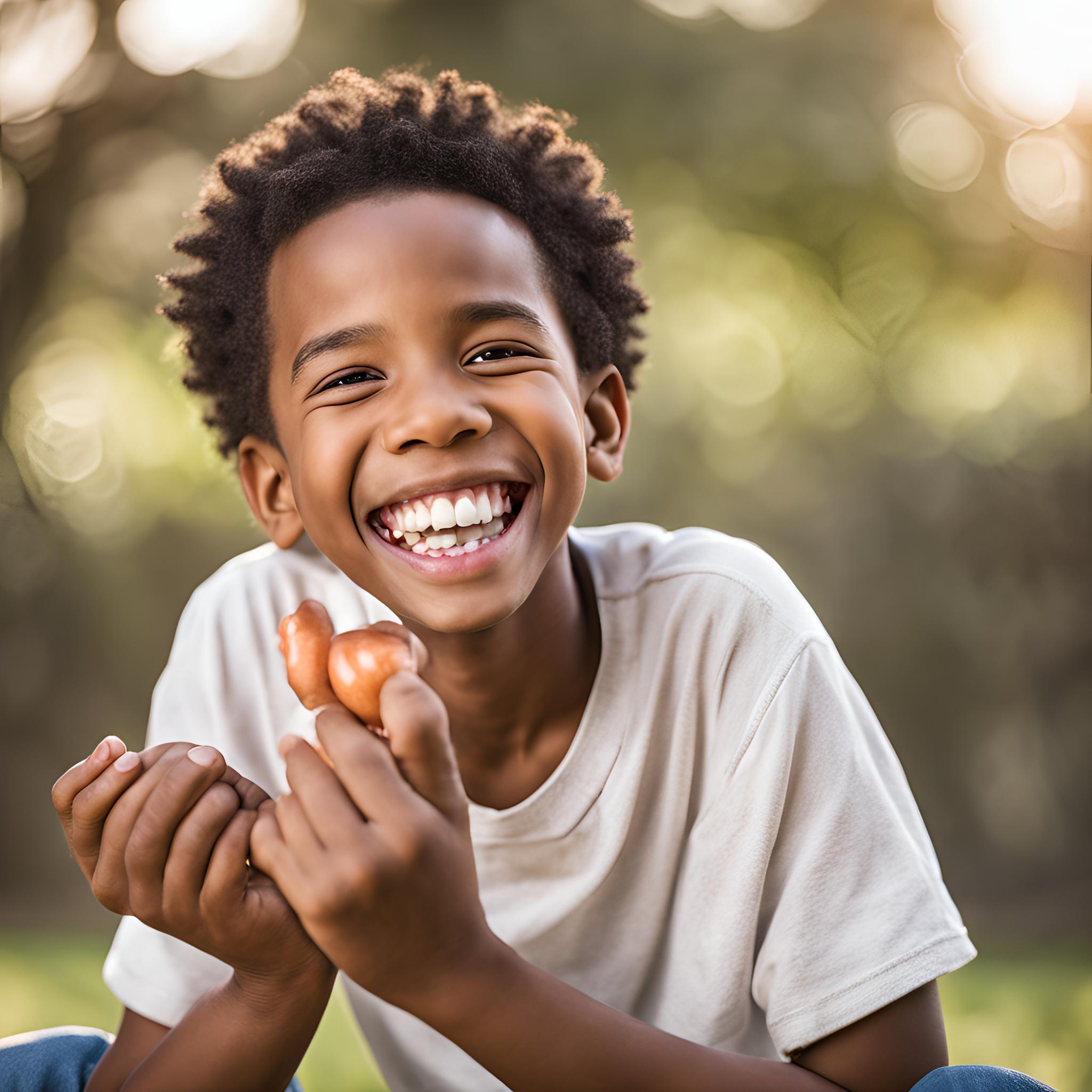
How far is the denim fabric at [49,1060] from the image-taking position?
930 mm

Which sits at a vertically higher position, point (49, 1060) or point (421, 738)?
point (421, 738)

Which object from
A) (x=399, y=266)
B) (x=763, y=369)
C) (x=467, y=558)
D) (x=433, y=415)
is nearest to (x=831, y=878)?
(x=467, y=558)

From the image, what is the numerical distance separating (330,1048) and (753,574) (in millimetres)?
1371

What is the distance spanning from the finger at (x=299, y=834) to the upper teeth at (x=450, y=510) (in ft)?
0.94

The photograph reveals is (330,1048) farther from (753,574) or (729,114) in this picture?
(729,114)

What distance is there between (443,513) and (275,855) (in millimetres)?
320

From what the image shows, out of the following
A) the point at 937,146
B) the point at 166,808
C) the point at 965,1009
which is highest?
the point at 937,146

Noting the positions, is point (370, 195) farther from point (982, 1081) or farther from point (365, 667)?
point (982, 1081)

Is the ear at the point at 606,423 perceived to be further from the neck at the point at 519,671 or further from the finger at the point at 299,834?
the finger at the point at 299,834

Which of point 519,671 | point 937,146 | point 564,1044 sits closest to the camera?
point 564,1044

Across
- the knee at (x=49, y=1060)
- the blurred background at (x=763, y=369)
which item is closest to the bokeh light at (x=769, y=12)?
the blurred background at (x=763, y=369)

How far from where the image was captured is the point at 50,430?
2232 millimetres

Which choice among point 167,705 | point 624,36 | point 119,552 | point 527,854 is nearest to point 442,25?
point 624,36

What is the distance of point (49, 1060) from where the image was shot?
0.97m
